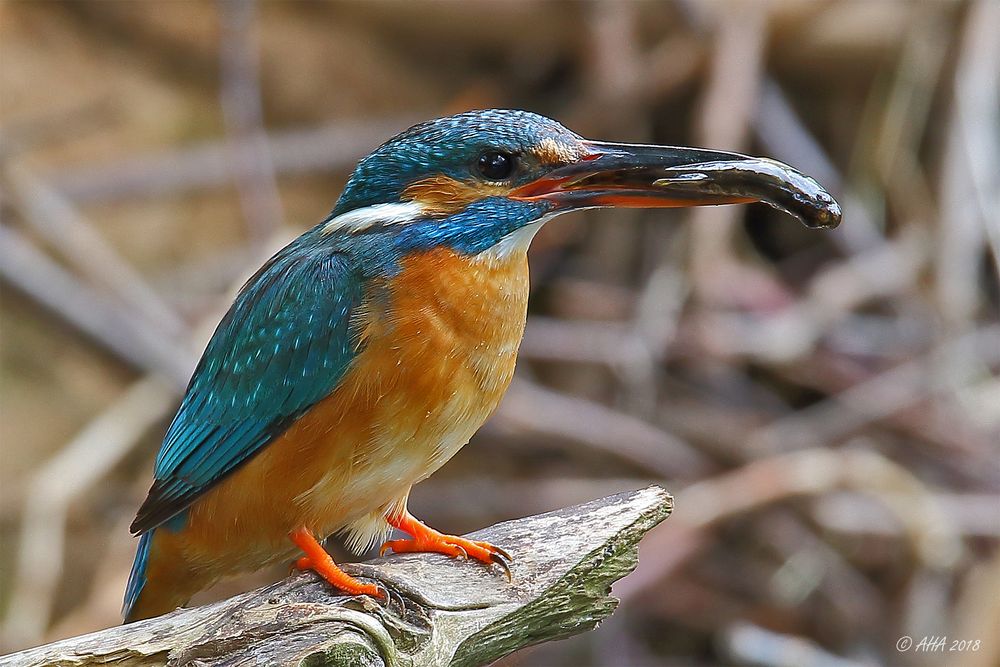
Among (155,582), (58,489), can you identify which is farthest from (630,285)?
(155,582)

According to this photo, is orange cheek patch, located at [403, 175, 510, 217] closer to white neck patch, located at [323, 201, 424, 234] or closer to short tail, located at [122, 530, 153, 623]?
white neck patch, located at [323, 201, 424, 234]

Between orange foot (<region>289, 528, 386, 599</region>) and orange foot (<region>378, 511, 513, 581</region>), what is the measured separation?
24 centimetres

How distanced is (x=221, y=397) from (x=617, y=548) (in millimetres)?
934

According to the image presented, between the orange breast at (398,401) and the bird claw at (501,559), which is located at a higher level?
the orange breast at (398,401)

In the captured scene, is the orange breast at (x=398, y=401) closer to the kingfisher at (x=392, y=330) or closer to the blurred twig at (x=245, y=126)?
the kingfisher at (x=392, y=330)

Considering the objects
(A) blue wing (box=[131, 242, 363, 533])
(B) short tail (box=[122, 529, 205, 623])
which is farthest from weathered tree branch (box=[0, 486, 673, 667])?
(B) short tail (box=[122, 529, 205, 623])

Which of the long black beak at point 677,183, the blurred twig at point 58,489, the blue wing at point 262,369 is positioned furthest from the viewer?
the blurred twig at point 58,489

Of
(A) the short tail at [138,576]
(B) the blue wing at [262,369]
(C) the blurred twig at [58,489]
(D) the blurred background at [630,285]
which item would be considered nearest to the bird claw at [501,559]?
(B) the blue wing at [262,369]

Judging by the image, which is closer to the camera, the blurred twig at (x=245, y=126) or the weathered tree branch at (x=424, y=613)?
the weathered tree branch at (x=424, y=613)

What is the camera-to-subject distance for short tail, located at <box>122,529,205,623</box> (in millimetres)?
2719

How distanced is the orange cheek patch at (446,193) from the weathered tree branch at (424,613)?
648mm

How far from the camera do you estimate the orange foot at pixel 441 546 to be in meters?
2.45

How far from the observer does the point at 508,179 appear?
2451mm

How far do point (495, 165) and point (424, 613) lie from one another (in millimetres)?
880
